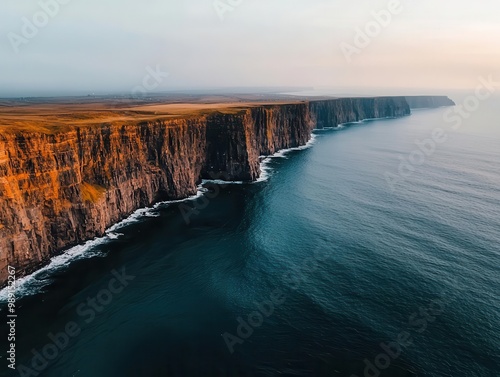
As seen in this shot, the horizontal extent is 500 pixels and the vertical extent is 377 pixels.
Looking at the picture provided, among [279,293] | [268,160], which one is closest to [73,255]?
[279,293]

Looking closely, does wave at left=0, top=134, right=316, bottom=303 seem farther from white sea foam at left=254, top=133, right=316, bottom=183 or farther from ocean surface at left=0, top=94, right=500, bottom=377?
white sea foam at left=254, top=133, right=316, bottom=183

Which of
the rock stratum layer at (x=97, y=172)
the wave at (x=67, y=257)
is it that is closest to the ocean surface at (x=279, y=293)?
→ the wave at (x=67, y=257)

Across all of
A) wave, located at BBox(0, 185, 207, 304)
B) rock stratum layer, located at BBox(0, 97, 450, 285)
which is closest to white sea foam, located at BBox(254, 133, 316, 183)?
rock stratum layer, located at BBox(0, 97, 450, 285)

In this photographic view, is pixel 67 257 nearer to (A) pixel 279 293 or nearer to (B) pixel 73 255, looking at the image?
(B) pixel 73 255

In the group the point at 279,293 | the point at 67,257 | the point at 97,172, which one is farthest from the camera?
the point at 97,172

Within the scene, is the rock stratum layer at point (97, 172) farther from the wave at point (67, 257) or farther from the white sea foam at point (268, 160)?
the white sea foam at point (268, 160)

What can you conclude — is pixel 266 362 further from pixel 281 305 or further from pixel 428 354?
pixel 428 354
